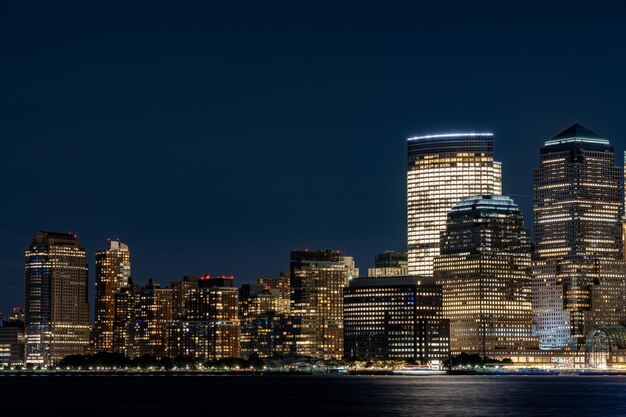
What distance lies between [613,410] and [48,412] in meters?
68.5

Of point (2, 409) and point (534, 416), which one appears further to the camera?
point (2, 409)

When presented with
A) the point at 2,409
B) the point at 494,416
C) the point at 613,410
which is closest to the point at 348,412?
the point at 494,416

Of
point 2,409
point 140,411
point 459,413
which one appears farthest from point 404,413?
point 2,409

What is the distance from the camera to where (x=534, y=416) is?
18012cm

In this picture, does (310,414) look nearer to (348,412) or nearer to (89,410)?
(348,412)

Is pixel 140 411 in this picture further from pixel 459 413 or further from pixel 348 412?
pixel 459 413

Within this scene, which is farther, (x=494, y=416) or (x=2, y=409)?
(x=2, y=409)

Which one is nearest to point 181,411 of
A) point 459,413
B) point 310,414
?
point 310,414

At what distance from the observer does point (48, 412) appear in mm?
193750

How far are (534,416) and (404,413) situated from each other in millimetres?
15410

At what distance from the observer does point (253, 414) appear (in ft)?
615

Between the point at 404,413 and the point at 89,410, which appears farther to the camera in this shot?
the point at 89,410

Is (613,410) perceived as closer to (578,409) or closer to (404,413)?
(578,409)

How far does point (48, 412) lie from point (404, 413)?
43759 mm
